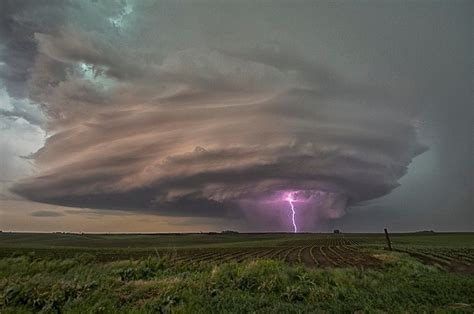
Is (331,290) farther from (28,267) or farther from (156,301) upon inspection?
(28,267)

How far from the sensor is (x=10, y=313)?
13023 mm

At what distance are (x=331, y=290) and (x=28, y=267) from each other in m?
21.8

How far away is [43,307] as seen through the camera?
45.3 ft

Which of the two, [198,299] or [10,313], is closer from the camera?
[10,313]

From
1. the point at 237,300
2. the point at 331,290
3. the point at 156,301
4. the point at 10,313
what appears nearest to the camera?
the point at 10,313

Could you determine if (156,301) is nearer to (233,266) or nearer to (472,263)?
(233,266)

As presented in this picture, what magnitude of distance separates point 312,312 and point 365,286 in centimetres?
715

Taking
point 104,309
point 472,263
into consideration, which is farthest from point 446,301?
point 472,263

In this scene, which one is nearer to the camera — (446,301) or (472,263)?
(446,301)

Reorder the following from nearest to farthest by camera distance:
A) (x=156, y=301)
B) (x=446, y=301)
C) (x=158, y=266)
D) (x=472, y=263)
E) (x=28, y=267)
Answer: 1. (x=156, y=301)
2. (x=446, y=301)
3. (x=158, y=266)
4. (x=28, y=267)
5. (x=472, y=263)

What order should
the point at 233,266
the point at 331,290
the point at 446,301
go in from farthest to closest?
the point at 233,266, the point at 331,290, the point at 446,301

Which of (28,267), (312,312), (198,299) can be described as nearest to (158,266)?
(28,267)

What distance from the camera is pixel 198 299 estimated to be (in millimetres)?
14766

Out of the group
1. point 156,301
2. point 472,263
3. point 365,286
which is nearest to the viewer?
point 156,301
